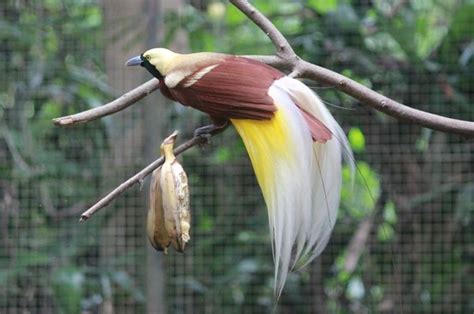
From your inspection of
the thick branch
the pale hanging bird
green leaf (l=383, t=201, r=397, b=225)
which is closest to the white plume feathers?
the pale hanging bird

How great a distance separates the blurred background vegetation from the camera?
1867mm

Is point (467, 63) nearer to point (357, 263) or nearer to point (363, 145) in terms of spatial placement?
point (363, 145)

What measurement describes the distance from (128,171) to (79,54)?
0.27m

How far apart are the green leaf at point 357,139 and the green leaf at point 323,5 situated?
0.26 meters

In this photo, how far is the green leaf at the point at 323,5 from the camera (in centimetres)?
198

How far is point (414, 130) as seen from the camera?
6.43ft

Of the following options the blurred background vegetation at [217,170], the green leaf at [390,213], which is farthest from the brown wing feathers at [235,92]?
the green leaf at [390,213]

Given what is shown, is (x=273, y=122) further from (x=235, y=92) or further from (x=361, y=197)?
(x=361, y=197)

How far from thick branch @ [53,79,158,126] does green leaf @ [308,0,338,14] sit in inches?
42.0

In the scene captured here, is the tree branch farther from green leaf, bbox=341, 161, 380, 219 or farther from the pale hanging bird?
green leaf, bbox=341, 161, 380, 219

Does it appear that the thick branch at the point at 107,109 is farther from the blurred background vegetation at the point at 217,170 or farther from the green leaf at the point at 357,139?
the green leaf at the point at 357,139

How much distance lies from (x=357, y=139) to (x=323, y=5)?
0.34 metres

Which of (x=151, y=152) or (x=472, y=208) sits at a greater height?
(x=151, y=152)

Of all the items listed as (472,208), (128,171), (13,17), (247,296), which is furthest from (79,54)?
(472,208)
